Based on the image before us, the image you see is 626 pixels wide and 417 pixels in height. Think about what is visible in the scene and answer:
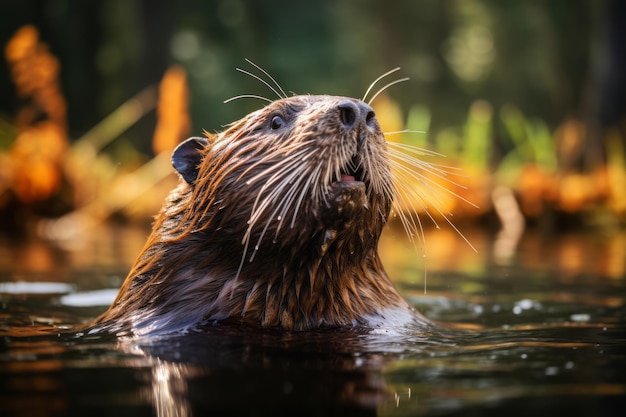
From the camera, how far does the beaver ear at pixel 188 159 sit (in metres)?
4.91

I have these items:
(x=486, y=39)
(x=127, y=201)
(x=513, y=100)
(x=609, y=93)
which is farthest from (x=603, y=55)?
(x=486, y=39)

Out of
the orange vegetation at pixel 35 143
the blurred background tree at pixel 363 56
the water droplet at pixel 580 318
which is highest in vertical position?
the blurred background tree at pixel 363 56

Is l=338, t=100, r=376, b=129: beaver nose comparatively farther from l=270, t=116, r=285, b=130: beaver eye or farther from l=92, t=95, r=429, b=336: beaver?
l=270, t=116, r=285, b=130: beaver eye

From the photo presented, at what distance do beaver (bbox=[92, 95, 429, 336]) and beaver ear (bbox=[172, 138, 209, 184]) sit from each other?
5.7 inches

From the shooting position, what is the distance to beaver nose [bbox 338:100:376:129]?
430 cm

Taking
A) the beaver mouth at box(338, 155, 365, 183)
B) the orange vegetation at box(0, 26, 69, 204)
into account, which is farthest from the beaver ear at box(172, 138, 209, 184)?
the orange vegetation at box(0, 26, 69, 204)

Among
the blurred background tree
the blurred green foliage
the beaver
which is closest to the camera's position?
the beaver

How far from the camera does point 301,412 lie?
2.79m

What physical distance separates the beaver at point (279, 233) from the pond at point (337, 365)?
206 mm

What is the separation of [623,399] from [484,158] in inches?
474

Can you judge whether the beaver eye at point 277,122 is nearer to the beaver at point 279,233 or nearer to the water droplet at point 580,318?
the beaver at point 279,233

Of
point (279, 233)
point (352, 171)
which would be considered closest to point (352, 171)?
point (352, 171)

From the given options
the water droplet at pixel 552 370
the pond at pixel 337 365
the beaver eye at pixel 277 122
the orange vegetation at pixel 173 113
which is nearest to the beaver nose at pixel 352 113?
the beaver eye at pixel 277 122

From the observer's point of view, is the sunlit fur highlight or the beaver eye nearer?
the sunlit fur highlight
